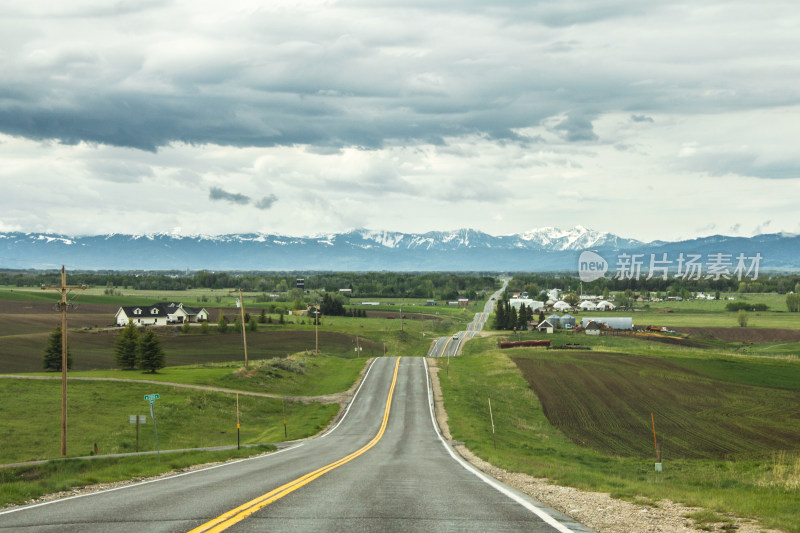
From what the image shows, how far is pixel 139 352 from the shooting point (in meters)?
74.5

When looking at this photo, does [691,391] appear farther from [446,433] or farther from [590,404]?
[446,433]

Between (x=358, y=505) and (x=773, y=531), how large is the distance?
7677 millimetres

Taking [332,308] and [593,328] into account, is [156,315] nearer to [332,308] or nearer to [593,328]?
[332,308]

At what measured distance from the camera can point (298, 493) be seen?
15.0 m

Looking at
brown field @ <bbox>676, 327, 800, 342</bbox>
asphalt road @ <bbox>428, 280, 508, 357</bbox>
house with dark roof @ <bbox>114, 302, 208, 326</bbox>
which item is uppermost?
house with dark roof @ <bbox>114, 302, 208, 326</bbox>

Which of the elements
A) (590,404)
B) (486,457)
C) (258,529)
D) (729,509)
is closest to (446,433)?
(486,457)

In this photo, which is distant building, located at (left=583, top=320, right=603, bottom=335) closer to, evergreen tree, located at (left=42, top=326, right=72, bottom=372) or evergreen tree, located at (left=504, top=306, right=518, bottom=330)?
evergreen tree, located at (left=504, top=306, right=518, bottom=330)

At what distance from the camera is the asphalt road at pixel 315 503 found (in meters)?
11.4

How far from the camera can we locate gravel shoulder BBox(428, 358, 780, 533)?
11.9 m

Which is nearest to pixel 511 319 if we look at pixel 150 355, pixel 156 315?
Result: pixel 156 315

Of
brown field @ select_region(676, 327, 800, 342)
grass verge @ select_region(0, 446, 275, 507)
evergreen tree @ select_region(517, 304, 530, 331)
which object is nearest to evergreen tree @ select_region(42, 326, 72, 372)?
grass verge @ select_region(0, 446, 275, 507)

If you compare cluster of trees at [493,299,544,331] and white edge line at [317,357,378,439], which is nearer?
white edge line at [317,357,378,439]

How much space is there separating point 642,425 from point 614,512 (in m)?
39.9

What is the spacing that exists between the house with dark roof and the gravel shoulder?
13423 centimetres
